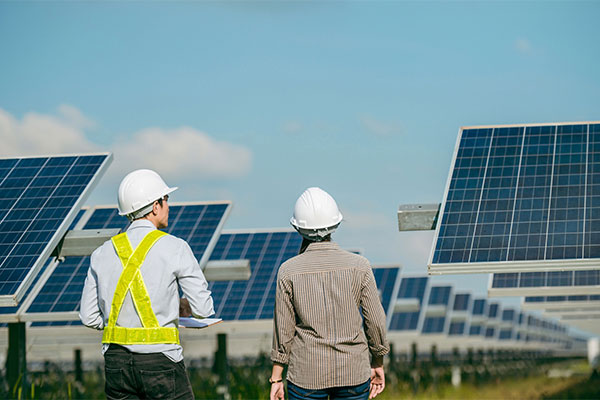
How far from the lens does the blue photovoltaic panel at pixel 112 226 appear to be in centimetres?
1530

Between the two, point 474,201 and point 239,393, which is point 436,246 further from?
point 239,393

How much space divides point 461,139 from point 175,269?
26.6 ft

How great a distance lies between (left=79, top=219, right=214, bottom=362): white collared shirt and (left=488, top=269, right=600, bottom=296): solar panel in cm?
1148

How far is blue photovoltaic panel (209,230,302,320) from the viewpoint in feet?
67.4

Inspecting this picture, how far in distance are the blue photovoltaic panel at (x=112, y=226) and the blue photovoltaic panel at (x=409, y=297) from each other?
53.4ft

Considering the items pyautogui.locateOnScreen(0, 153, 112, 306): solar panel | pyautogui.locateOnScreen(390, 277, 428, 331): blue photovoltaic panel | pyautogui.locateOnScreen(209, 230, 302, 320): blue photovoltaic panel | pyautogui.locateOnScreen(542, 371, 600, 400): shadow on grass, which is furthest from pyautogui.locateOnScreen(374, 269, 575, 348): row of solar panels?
pyautogui.locateOnScreen(0, 153, 112, 306): solar panel

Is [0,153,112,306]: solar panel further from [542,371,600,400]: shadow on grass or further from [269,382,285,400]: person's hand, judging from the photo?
[542,371,600,400]: shadow on grass

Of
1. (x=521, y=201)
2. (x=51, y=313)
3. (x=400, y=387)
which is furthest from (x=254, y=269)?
(x=521, y=201)

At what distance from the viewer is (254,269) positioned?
21.3 metres

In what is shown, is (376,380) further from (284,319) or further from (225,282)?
(225,282)

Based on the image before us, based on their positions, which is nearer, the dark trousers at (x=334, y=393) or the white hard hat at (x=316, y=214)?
the dark trousers at (x=334, y=393)

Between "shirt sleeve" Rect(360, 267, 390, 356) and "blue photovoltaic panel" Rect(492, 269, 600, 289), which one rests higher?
"shirt sleeve" Rect(360, 267, 390, 356)

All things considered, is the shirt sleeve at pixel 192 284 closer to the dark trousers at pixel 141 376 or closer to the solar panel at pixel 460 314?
the dark trousers at pixel 141 376

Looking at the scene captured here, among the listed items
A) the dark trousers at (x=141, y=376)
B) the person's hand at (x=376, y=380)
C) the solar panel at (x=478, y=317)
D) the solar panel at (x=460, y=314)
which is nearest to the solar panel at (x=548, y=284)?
the person's hand at (x=376, y=380)
